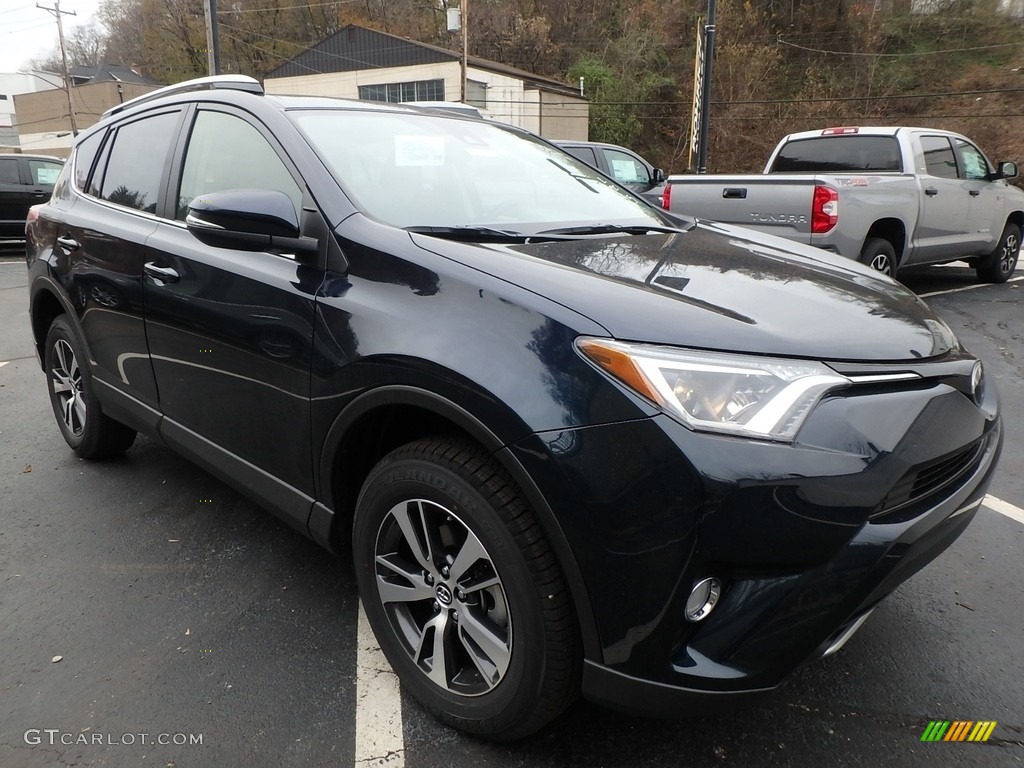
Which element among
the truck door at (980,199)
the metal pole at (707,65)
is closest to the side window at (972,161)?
the truck door at (980,199)

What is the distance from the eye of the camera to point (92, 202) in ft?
11.5

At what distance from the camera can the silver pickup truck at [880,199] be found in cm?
667

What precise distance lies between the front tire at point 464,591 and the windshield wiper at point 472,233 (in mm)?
637

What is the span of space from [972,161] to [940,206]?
1.47m

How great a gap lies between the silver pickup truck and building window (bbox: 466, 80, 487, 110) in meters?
26.5

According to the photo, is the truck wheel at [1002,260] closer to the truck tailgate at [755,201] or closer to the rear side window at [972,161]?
the rear side window at [972,161]

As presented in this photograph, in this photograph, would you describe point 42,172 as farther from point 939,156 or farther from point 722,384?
point 722,384

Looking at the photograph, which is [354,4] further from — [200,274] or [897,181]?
[200,274]

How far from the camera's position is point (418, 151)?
2.75 m

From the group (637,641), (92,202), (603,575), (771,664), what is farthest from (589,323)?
(92,202)

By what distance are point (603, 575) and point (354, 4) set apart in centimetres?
6160

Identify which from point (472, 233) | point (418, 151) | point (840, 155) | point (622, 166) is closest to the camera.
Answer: point (472, 233)

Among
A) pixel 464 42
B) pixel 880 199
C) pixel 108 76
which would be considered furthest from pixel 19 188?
pixel 108 76

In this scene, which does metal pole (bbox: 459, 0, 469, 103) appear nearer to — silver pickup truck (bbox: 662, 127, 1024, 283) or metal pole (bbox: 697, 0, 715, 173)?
metal pole (bbox: 697, 0, 715, 173)
